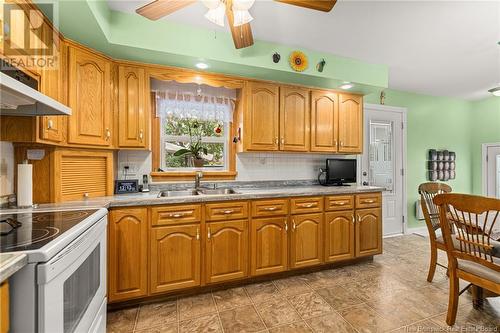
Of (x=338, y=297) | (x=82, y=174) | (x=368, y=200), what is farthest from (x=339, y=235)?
(x=82, y=174)

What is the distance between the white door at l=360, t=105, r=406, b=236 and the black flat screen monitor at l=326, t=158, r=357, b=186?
24.3 inches

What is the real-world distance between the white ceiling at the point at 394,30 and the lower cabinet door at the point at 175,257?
1880mm

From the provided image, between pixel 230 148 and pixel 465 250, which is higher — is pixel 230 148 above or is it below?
above

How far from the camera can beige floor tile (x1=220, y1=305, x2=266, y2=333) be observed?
1.71 metres

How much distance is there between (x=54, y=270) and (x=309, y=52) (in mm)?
2771

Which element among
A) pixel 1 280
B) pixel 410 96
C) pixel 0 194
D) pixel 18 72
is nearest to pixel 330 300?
pixel 1 280

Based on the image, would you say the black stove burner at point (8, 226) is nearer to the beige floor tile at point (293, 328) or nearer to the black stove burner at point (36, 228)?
the black stove burner at point (36, 228)

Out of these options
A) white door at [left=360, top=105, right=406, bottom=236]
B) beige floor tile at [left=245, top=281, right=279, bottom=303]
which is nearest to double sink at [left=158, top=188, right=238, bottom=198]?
beige floor tile at [left=245, top=281, right=279, bottom=303]

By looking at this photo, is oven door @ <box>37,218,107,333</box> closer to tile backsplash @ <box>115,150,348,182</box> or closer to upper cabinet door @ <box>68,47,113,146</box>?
upper cabinet door @ <box>68,47,113,146</box>

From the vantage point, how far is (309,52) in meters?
2.60

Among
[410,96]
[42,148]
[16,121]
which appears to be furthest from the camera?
[410,96]

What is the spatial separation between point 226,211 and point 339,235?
1.38m

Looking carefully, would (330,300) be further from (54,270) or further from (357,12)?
(357,12)

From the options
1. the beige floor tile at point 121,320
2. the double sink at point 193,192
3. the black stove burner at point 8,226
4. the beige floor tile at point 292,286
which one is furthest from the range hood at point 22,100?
the beige floor tile at point 292,286
